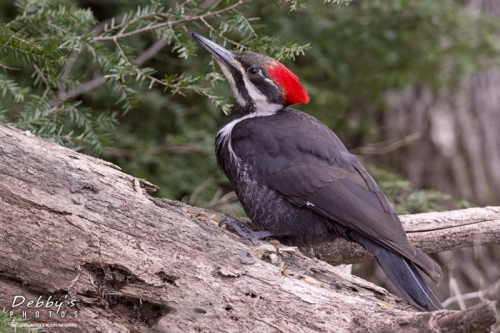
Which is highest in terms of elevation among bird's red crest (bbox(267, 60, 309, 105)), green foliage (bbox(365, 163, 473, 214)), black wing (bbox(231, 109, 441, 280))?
bird's red crest (bbox(267, 60, 309, 105))

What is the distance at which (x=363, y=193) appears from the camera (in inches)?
140

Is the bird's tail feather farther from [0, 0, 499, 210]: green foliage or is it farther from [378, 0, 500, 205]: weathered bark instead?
[378, 0, 500, 205]: weathered bark

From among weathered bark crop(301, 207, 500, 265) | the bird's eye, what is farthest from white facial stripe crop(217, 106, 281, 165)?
weathered bark crop(301, 207, 500, 265)

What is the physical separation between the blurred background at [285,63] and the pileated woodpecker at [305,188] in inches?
11.4

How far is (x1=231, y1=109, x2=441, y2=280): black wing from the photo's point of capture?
3396 millimetres

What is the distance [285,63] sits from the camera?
5.46 metres

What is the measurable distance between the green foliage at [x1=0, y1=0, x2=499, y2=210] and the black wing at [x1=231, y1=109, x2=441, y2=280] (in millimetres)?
452

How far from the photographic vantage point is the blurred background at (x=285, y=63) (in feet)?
11.9

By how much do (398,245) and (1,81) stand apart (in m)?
2.26

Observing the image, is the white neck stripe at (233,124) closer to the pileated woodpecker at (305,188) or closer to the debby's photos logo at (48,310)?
the pileated woodpecker at (305,188)

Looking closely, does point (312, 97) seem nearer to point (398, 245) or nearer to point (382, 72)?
point (382, 72)

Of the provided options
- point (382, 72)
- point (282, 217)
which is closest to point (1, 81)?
point (282, 217)

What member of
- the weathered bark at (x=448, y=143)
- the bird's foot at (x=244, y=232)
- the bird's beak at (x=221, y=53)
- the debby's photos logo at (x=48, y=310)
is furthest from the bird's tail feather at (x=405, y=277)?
the weathered bark at (x=448, y=143)

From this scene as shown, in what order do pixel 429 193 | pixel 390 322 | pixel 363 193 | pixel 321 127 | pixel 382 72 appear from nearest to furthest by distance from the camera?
1. pixel 390 322
2. pixel 363 193
3. pixel 321 127
4. pixel 429 193
5. pixel 382 72
